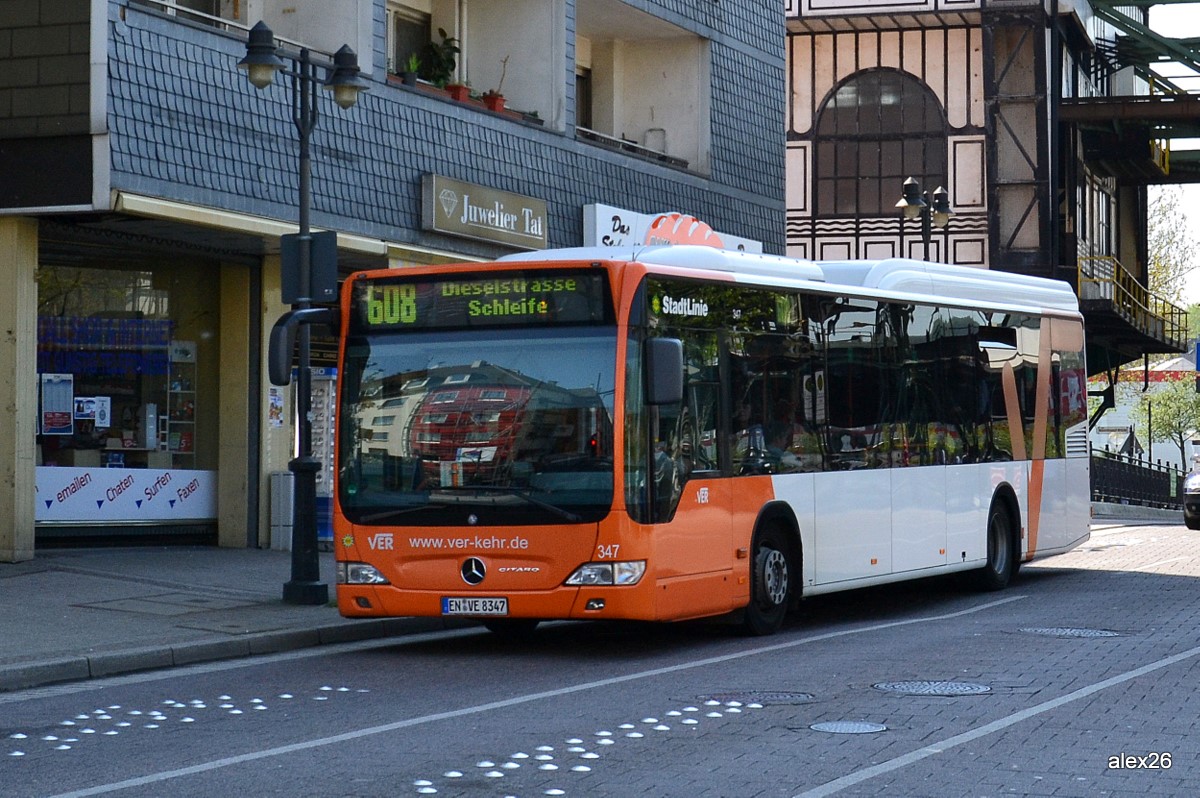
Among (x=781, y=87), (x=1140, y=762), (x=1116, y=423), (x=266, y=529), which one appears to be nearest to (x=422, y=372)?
(x=1140, y=762)

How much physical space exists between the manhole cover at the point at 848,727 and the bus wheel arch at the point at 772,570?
432 centimetres

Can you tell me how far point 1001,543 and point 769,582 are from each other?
5.35 meters

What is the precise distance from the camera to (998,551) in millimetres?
18203

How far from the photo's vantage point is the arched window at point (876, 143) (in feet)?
139

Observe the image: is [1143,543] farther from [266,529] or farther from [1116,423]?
[1116,423]

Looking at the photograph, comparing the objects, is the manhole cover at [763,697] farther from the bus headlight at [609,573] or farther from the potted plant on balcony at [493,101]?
the potted plant on balcony at [493,101]

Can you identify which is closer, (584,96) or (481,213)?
(481,213)

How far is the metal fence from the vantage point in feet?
152

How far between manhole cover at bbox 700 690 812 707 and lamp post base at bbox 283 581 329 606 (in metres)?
5.58

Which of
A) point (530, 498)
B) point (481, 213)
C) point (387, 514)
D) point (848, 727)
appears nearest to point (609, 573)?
point (530, 498)

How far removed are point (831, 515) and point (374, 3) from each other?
31.4 feet

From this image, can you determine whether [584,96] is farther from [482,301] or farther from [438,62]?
[482,301]

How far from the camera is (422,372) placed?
41.2 ft

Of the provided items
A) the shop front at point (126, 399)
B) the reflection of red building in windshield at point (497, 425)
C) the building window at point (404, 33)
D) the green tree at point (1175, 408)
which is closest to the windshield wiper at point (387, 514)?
the reflection of red building in windshield at point (497, 425)
